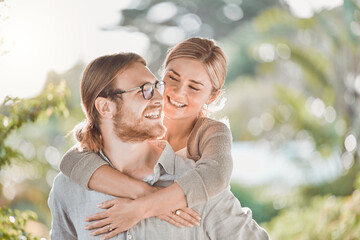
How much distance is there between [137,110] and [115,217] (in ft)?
0.99

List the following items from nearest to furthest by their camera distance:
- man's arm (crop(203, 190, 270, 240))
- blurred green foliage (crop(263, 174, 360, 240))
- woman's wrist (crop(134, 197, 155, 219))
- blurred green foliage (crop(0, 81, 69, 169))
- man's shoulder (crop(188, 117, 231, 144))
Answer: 1. woman's wrist (crop(134, 197, 155, 219))
2. man's arm (crop(203, 190, 270, 240))
3. man's shoulder (crop(188, 117, 231, 144))
4. blurred green foliage (crop(0, 81, 69, 169))
5. blurred green foliage (crop(263, 174, 360, 240))

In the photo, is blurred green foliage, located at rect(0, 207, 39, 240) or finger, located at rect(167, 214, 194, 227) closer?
finger, located at rect(167, 214, 194, 227)

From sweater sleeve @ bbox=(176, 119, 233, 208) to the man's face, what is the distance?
15 centimetres

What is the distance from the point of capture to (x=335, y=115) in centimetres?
681

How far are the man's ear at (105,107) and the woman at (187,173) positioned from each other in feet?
0.43

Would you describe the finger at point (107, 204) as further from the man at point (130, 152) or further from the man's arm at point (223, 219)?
the man's arm at point (223, 219)

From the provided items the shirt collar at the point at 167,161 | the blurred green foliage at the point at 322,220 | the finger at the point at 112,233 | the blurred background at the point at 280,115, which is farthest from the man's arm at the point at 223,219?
the blurred background at the point at 280,115

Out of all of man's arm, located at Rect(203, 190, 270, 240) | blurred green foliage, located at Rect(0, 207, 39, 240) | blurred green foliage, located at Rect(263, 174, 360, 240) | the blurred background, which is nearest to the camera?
man's arm, located at Rect(203, 190, 270, 240)

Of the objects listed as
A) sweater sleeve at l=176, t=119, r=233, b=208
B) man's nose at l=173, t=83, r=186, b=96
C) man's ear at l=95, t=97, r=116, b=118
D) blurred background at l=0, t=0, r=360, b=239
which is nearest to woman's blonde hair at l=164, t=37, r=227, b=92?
man's nose at l=173, t=83, r=186, b=96

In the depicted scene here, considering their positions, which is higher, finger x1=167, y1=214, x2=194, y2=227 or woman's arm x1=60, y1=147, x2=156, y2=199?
woman's arm x1=60, y1=147, x2=156, y2=199

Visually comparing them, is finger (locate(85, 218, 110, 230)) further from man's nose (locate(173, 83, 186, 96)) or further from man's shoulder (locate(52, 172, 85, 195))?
man's nose (locate(173, 83, 186, 96))

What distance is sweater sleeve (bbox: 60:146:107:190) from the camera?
1480mm

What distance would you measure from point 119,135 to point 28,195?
5953mm

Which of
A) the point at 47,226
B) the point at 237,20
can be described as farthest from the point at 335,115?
the point at 47,226
